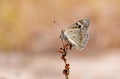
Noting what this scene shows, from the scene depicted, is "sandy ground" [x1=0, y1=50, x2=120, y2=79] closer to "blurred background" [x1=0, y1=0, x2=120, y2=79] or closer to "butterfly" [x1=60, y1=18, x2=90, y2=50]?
"blurred background" [x1=0, y1=0, x2=120, y2=79]

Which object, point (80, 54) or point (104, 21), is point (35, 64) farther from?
point (104, 21)

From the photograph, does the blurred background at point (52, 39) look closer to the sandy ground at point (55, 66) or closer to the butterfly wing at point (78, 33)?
the sandy ground at point (55, 66)

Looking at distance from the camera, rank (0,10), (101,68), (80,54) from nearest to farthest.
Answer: (101,68), (80,54), (0,10)

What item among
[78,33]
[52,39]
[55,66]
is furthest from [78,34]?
[52,39]

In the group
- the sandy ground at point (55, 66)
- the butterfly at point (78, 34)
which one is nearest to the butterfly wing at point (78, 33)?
the butterfly at point (78, 34)

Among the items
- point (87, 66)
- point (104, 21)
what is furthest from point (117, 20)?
point (87, 66)
